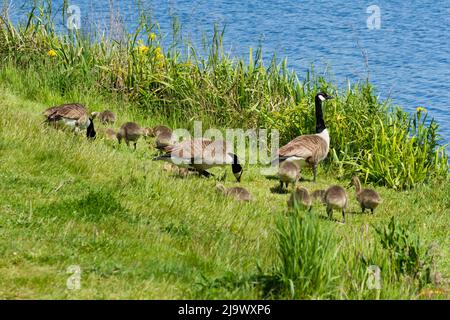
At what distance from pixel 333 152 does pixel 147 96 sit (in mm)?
4006

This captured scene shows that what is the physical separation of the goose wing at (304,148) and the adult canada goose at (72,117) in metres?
3.13

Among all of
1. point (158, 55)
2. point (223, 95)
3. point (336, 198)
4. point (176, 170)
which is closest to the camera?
point (336, 198)

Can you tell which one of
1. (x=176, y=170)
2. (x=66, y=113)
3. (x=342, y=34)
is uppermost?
(x=66, y=113)

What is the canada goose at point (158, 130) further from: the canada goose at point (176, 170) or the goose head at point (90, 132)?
the goose head at point (90, 132)

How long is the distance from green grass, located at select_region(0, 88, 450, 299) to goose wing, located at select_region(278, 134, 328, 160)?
3.07 ft

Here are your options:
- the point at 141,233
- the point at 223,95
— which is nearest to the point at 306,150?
the point at 223,95

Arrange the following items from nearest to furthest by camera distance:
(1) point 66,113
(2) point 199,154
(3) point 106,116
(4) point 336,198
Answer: (4) point 336,198 < (2) point 199,154 < (1) point 66,113 < (3) point 106,116

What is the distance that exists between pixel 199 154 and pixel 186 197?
2.19m

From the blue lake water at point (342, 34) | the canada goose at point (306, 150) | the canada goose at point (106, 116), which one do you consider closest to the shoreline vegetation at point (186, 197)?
the canada goose at point (306, 150)

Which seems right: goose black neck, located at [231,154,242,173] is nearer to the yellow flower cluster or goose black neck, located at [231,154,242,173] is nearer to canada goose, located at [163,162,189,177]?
canada goose, located at [163,162,189,177]

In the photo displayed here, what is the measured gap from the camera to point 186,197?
33.0 feet

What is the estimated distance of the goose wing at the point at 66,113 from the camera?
12.9 m

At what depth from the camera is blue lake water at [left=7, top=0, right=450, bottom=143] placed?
951 inches

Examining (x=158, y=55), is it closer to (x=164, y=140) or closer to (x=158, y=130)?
(x=158, y=130)
